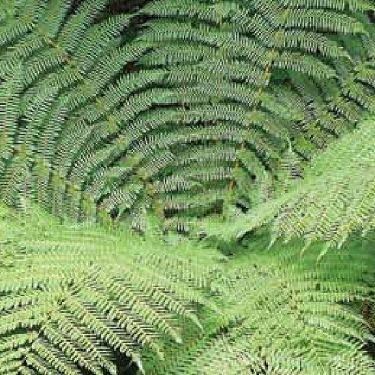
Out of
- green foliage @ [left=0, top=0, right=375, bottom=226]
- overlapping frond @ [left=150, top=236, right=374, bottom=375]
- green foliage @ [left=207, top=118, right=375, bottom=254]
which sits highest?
green foliage @ [left=0, top=0, right=375, bottom=226]

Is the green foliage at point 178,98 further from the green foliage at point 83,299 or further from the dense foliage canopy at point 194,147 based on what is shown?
the green foliage at point 83,299

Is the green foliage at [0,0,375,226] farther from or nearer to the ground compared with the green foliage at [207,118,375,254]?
farther from the ground

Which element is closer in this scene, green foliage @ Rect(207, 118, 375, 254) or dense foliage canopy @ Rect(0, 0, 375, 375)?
green foliage @ Rect(207, 118, 375, 254)

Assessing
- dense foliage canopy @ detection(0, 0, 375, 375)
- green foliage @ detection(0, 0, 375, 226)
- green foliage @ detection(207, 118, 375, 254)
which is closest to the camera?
green foliage @ detection(207, 118, 375, 254)

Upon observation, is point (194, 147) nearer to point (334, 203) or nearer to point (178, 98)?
point (178, 98)

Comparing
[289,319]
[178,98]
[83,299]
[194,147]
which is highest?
[178,98]

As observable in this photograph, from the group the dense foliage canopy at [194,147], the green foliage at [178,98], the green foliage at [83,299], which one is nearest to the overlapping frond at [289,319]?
the dense foliage canopy at [194,147]

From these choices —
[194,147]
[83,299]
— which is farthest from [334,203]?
[194,147]

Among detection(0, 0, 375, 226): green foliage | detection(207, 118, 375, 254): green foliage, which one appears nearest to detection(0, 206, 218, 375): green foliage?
detection(207, 118, 375, 254): green foliage

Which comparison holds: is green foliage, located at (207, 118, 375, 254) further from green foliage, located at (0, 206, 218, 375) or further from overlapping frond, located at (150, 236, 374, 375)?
green foliage, located at (0, 206, 218, 375)

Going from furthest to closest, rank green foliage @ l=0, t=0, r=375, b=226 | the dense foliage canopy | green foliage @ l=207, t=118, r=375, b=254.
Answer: green foliage @ l=0, t=0, r=375, b=226
the dense foliage canopy
green foliage @ l=207, t=118, r=375, b=254

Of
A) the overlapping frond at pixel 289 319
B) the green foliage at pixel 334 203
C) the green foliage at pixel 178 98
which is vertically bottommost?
the overlapping frond at pixel 289 319

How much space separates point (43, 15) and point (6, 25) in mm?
150

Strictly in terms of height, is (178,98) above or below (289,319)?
above
